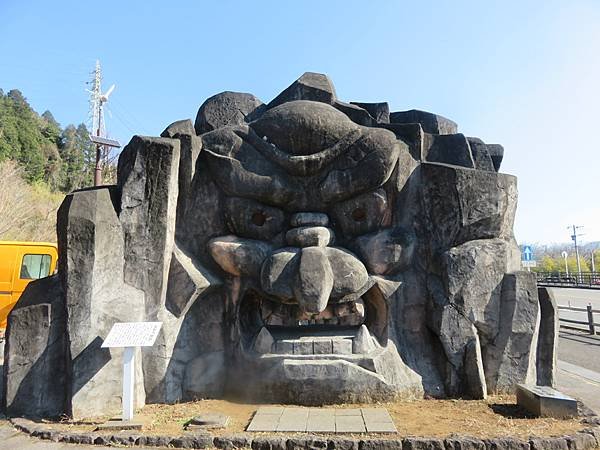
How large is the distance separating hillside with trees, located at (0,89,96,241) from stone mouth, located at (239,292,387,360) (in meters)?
18.2

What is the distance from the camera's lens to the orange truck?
10.1 m

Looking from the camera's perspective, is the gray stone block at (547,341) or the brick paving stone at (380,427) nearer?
the brick paving stone at (380,427)

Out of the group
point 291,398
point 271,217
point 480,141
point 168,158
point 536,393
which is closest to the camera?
point 536,393

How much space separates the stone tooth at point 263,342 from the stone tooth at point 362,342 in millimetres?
964

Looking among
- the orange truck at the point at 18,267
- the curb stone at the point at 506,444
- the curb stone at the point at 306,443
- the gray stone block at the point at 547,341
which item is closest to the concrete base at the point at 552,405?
the curb stone at the point at 506,444

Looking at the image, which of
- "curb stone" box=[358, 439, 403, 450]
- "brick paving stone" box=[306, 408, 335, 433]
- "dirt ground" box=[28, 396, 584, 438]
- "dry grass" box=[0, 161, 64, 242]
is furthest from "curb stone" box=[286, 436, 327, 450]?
"dry grass" box=[0, 161, 64, 242]

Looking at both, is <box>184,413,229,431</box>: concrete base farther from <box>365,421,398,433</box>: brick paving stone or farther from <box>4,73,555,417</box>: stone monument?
<box>365,421,398,433</box>: brick paving stone

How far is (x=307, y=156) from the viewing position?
539 cm

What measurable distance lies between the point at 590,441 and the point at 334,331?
2642 mm

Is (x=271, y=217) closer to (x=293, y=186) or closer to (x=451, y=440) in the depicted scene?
(x=293, y=186)

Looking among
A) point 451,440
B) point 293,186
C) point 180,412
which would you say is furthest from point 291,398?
point 293,186

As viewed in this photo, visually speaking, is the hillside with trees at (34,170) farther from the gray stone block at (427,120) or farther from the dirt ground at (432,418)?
the gray stone block at (427,120)

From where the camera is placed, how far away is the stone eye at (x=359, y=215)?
551 centimetres

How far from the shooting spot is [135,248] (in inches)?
200
